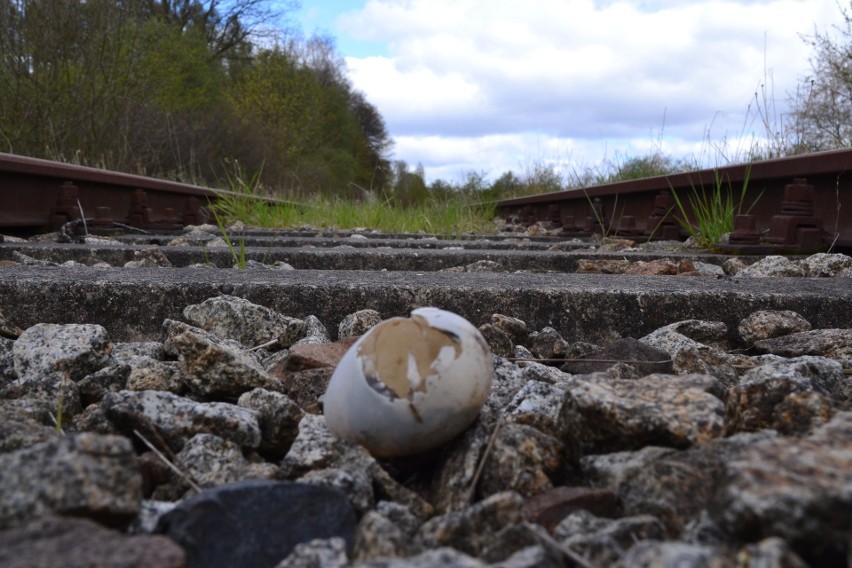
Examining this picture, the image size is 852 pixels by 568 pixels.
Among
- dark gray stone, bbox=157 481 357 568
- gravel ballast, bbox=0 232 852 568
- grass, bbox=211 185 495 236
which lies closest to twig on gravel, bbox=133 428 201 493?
gravel ballast, bbox=0 232 852 568

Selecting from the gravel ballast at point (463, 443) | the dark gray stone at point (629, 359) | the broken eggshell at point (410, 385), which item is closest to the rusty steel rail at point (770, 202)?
the gravel ballast at point (463, 443)

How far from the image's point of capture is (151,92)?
13.8 m

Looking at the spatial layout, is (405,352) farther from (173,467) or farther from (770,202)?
(770,202)

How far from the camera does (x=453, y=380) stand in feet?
4.29

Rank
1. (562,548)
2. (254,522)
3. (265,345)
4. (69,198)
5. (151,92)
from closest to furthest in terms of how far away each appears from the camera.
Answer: (562,548)
(254,522)
(265,345)
(69,198)
(151,92)

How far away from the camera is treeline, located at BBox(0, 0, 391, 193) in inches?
427

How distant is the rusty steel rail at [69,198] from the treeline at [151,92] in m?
1.21

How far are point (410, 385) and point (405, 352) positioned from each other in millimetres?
66

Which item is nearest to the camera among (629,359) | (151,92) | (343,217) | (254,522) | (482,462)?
(254,522)

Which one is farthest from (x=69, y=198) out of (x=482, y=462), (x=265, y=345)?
(x=482, y=462)

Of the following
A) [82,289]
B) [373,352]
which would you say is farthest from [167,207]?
[373,352]

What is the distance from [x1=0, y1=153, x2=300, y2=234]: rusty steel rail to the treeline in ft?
3.96

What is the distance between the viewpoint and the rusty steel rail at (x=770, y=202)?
406cm

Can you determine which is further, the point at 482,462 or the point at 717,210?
the point at 717,210
